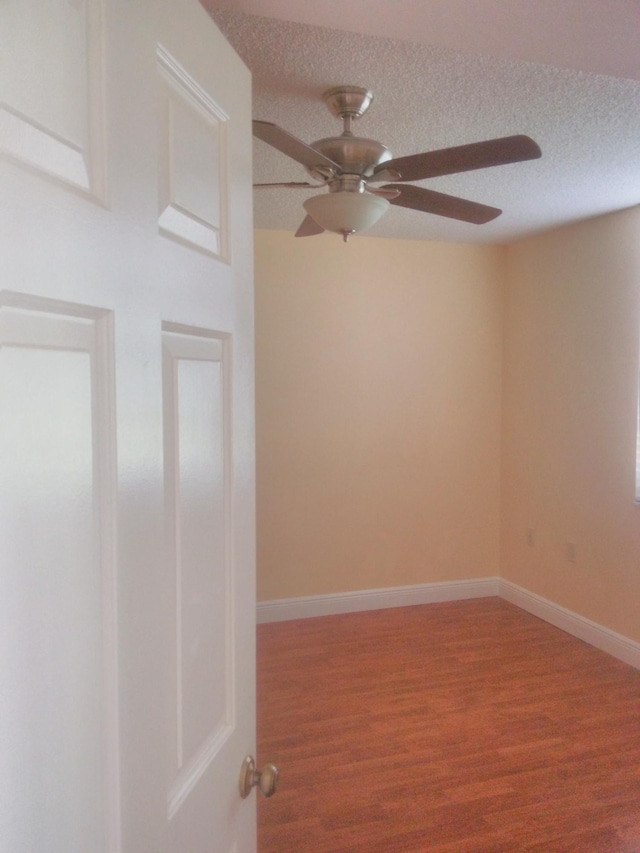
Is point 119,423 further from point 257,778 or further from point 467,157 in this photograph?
point 467,157

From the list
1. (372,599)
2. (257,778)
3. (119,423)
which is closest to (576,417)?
(372,599)

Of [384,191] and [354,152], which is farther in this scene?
[384,191]

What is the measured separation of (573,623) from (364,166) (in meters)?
3.14

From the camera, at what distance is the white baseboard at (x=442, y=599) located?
3832 millimetres

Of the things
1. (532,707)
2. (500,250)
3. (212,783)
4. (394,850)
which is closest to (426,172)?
(212,783)

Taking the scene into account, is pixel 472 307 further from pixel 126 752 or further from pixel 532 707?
pixel 126 752

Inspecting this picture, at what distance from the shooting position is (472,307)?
4.50m

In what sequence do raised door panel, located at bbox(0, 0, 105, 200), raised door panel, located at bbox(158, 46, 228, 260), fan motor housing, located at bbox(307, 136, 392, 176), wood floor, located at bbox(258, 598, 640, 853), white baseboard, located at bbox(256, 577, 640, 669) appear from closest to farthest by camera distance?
1. raised door panel, located at bbox(0, 0, 105, 200)
2. raised door panel, located at bbox(158, 46, 228, 260)
3. fan motor housing, located at bbox(307, 136, 392, 176)
4. wood floor, located at bbox(258, 598, 640, 853)
5. white baseboard, located at bbox(256, 577, 640, 669)

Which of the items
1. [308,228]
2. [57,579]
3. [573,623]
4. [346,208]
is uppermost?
[308,228]

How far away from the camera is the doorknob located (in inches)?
40.8

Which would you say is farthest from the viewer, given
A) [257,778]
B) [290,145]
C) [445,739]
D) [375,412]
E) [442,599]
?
[442,599]

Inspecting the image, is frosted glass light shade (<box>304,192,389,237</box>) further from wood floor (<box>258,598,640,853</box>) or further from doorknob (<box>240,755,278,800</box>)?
wood floor (<box>258,598,640,853</box>)

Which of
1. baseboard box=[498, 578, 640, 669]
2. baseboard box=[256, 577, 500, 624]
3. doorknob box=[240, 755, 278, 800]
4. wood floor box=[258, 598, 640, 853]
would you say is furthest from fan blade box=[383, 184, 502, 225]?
baseboard box=[256, 577, 500, 624]

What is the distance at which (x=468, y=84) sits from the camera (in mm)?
2029
